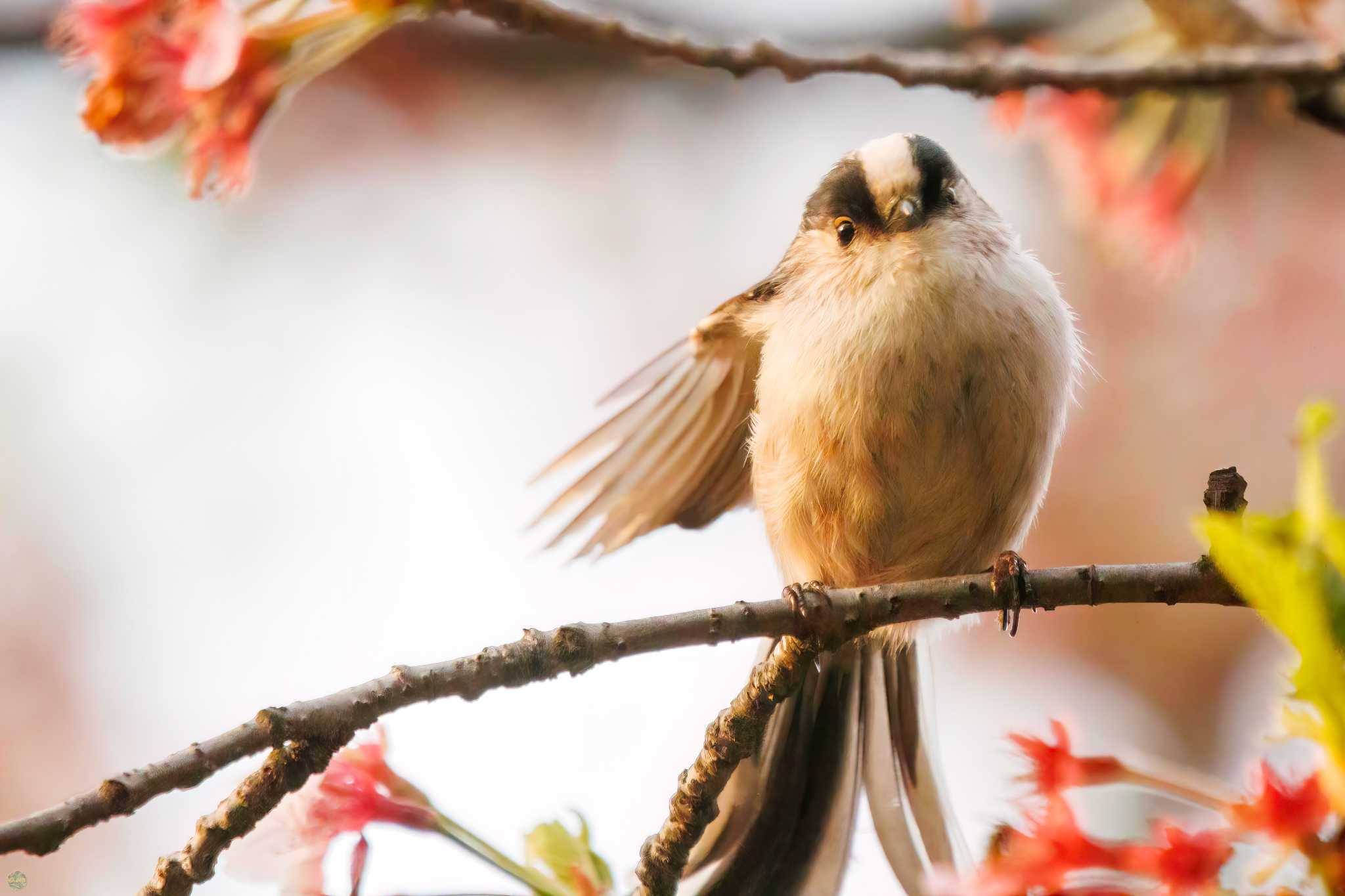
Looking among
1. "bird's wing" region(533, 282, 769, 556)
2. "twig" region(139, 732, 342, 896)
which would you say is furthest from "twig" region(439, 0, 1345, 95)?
"twig" region(139, 732, 342, 896)

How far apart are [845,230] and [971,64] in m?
0.39

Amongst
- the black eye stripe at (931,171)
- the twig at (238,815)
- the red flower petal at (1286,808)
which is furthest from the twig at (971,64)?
the red flower petal at (1286,808)

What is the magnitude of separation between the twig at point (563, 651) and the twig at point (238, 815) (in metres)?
0.02

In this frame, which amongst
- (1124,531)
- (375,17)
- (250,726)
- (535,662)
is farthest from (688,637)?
(1124,531)

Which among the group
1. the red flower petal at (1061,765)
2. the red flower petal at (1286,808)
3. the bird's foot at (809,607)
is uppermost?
the bird's foot at (809,607)

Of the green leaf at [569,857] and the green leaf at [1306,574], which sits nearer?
the green leaf at [1306,574]

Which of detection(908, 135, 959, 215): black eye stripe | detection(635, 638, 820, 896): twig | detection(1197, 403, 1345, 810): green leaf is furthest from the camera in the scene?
detection(908, 135, 959, 215): black eye stripe

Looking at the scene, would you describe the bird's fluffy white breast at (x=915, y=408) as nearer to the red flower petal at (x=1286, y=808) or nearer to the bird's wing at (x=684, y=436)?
the bird's wing at (x=684, y=436)

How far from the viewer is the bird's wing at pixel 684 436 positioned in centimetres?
189

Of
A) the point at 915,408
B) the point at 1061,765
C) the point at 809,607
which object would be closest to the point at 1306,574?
the point at 1061,765

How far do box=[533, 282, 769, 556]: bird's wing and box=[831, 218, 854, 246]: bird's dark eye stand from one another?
18 centimetres

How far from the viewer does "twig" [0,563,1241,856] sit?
94 centimetres

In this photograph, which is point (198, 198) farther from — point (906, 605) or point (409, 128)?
point (409, 128)

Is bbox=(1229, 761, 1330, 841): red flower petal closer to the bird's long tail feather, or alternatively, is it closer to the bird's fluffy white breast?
the bird's long tail feather
